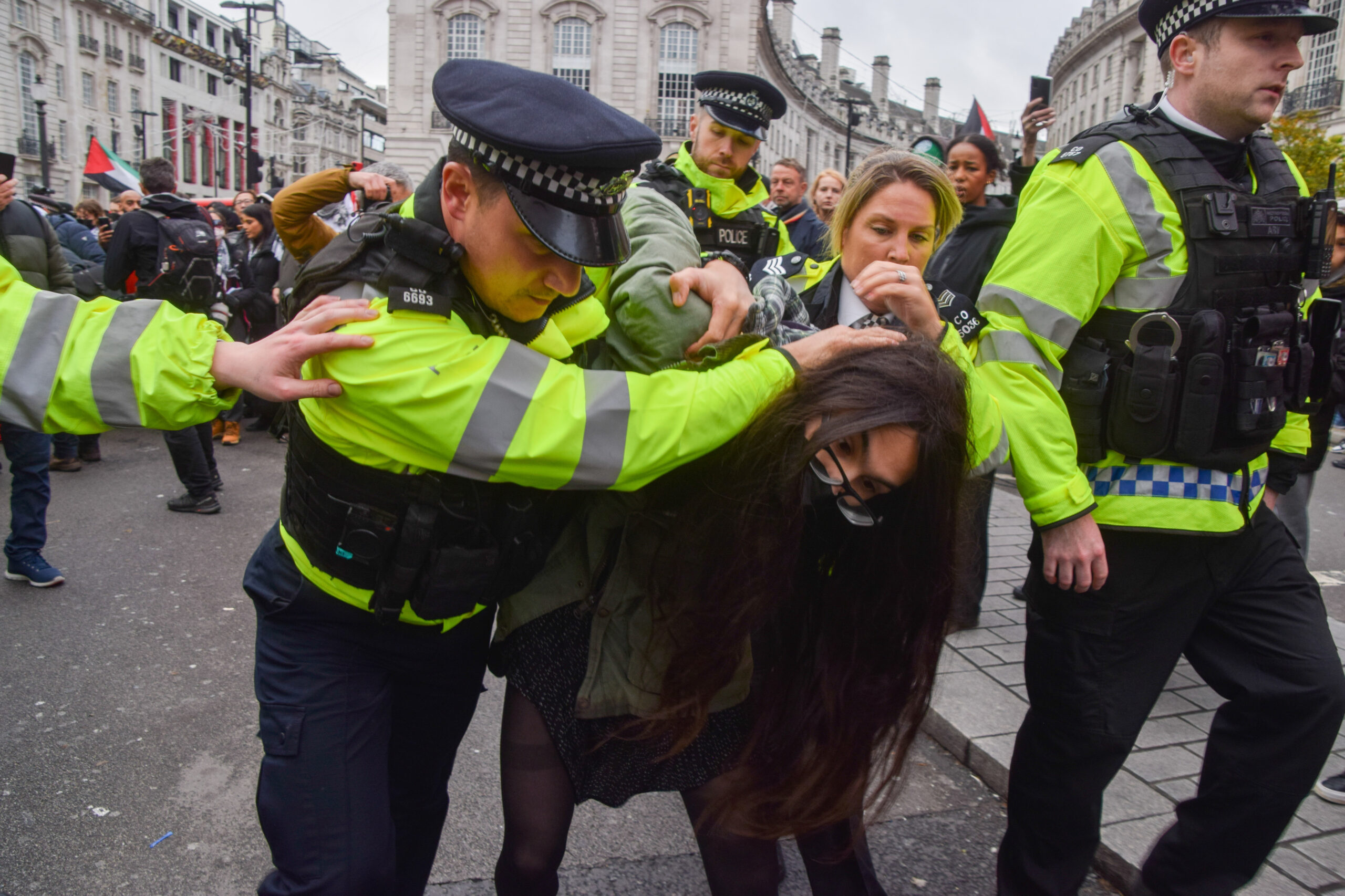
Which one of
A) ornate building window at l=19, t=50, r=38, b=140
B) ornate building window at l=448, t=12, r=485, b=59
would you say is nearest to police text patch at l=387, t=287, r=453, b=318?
ornate building window at l=448, t=12, r=485, b=59

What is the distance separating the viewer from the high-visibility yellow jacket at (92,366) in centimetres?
149

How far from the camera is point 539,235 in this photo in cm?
150

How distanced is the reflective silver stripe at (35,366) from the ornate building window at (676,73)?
48.2 meters

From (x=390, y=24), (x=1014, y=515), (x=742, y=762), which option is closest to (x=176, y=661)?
(x=742, y=762)

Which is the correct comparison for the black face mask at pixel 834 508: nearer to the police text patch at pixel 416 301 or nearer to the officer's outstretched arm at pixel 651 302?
the officer's outstretched arm at pixel 651 302

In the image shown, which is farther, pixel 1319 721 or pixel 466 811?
pixel 466 811

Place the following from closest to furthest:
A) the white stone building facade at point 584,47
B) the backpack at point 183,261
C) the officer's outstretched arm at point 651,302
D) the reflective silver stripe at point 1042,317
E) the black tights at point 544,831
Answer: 1. the officer's outstretched arm at point 651,302
2. the black tights at point 544,831
3. the reflective silver stripe at point 1042,317
4. the backpack at point 183,261
5. the white stone building facade at point 584,47

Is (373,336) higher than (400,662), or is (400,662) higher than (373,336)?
(373,336)

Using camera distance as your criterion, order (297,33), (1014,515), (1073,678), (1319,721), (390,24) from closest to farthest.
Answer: (1319,721)
(1073,678)
(1014,515)
(390,24)
(297,33)

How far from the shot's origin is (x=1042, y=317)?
2182 mm

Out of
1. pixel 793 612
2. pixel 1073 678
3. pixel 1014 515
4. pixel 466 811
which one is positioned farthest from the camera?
pixel 1014 515

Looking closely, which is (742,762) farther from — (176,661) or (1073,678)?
(176,661)

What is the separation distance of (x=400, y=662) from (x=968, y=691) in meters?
2.63

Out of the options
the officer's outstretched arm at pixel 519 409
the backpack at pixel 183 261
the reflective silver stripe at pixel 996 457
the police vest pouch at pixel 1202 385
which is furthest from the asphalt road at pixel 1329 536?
the backpack at pixel 183 261
